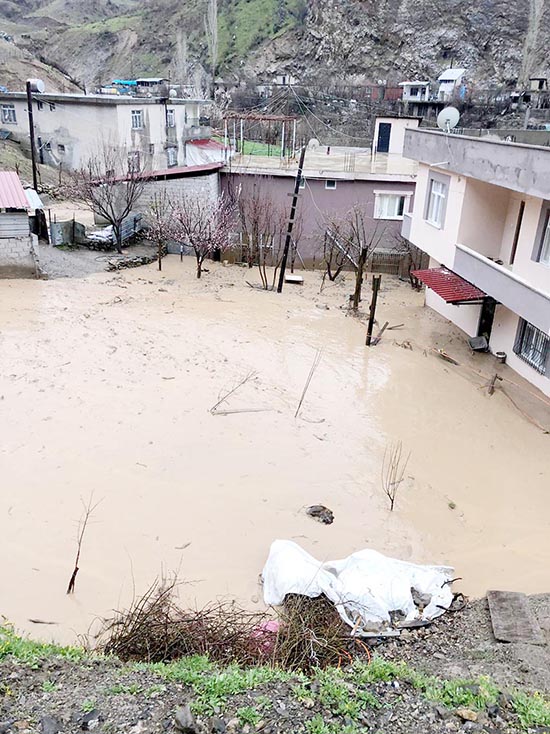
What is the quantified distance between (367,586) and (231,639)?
193 centimetres

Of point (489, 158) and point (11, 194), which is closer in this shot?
point (489, 158)

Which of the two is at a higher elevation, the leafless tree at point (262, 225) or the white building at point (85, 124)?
the white building at point (85, 124)

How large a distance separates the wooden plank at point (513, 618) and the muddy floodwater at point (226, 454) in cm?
81

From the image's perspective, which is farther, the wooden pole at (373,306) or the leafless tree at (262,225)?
the leafless tree at (262,225)

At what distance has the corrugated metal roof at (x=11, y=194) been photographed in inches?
678

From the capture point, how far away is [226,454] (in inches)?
426

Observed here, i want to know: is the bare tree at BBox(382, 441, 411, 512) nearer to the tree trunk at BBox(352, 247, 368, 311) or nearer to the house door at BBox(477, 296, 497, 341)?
the house door at BBox(477, 296, 497, 341)

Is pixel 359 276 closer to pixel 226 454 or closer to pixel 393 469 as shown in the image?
pixel 393 469

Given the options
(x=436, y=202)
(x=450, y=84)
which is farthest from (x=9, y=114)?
(x=450, y=84)

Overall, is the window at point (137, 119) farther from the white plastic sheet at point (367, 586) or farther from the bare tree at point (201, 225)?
the white plastic sheet at point (367, 586)

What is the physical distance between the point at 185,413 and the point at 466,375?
25.3 feet

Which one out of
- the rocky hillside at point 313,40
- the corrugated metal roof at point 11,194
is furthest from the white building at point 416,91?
the corrugated metal roof at point 11,194

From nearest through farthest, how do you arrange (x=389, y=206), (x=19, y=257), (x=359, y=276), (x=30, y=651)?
(x=30, y=651) → (x=19, y=257) → (x=359, y=276) → (x=389, y=206)

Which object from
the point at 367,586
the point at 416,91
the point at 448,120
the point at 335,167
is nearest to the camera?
the point at 367,586
